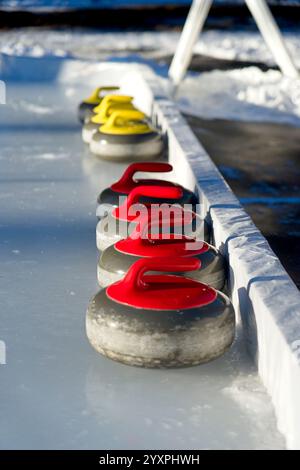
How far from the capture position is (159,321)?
227 cm

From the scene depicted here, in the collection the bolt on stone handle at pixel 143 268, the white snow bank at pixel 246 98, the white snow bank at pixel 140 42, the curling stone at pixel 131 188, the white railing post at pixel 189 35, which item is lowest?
the white snow bank at pixel 140 42

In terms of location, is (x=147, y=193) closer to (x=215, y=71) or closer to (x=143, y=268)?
(x=143, y=268)

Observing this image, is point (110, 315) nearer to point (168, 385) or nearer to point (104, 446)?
point (168, 385)

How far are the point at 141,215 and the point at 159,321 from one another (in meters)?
0.81

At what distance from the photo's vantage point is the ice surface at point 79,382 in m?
2.06

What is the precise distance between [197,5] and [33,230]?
6.13m

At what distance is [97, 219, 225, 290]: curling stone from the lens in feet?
8.85

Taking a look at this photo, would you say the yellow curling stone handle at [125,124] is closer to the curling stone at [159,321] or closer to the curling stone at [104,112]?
the curling stone at [104,112]

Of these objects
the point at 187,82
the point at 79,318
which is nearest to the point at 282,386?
the point at 79,318

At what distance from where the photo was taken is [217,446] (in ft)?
6.59

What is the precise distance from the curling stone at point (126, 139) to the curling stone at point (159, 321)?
248 cm

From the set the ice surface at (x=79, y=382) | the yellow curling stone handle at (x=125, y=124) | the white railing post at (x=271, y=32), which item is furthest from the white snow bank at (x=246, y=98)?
the ice surface at (x=79, y=382)

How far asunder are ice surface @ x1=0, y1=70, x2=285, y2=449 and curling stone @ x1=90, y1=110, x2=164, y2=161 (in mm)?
1126

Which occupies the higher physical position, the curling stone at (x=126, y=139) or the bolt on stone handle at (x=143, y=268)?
the bolt on stone handle at (x=143, y=268)
